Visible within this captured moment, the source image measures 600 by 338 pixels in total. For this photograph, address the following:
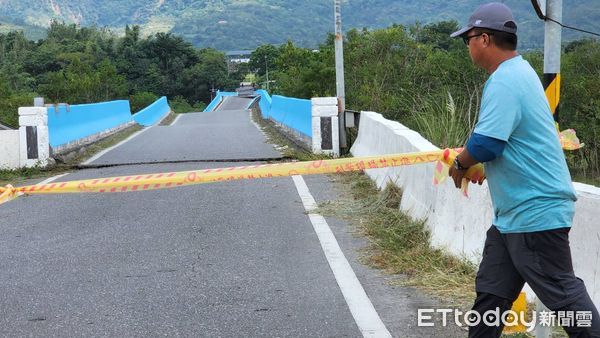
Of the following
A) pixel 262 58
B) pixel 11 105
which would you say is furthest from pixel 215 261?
pixel 262 58

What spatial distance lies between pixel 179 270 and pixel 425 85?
14842 millimetres

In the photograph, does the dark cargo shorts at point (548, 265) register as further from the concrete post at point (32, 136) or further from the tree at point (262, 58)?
the tree at point (262, 58)

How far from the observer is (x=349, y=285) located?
574cm

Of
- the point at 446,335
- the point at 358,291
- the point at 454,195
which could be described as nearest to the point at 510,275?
the point at 446,335

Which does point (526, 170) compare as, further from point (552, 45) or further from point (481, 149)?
point (552, 45)

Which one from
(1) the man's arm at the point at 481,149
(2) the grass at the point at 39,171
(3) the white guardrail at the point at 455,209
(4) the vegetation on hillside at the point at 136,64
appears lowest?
(2) the grass at the point at 39,171

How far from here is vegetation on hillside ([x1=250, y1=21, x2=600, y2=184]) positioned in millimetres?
11414

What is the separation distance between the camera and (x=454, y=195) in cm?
614

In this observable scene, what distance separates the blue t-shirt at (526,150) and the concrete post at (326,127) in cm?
1031

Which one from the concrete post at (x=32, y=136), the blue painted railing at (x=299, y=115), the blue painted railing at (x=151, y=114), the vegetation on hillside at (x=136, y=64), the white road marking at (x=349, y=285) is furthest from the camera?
the vegetation on hillside at (x=136, y=64)

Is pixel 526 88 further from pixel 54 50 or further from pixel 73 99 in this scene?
pixel 54 50

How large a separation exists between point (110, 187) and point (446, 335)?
86.1 inches

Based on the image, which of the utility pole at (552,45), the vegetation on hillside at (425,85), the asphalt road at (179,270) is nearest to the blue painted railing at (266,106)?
the vegetation on hillside at (425,85)

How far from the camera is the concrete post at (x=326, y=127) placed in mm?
13727
